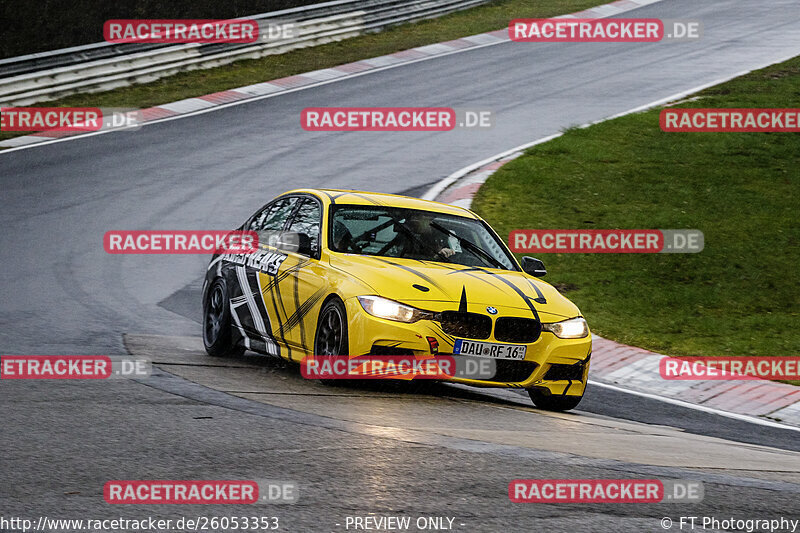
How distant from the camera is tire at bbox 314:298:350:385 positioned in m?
8.17

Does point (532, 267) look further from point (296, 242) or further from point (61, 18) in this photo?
point (61, 18)

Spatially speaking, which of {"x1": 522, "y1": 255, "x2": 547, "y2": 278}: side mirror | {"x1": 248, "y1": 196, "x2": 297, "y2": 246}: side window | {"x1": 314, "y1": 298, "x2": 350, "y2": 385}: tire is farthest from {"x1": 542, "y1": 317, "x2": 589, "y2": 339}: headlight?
{"x1": 248, "y1": 196, "x2": 297, "y2": 246}: side window

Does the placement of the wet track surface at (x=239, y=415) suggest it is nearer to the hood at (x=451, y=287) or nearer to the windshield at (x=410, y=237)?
the hood at (x=451, y=287)

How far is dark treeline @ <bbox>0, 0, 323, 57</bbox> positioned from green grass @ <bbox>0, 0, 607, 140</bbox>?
390 cm

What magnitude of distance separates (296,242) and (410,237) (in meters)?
0.93

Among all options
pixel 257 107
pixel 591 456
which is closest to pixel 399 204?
pixel 591 456

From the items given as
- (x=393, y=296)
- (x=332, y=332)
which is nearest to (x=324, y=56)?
(x=332, y=332)

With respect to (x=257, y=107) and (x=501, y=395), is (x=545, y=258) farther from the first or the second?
(x=257, y=107)

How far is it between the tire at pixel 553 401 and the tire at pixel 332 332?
149 centimetres

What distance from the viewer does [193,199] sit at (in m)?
17.7

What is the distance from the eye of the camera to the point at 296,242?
8922 mm

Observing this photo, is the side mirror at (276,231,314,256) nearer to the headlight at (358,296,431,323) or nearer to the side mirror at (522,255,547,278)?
the headlight at (358,296,431,323)

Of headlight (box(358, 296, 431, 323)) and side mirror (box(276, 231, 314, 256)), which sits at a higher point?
side mirror (box(276, 231, 314, 256))

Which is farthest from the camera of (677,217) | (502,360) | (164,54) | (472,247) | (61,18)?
(61,18)
